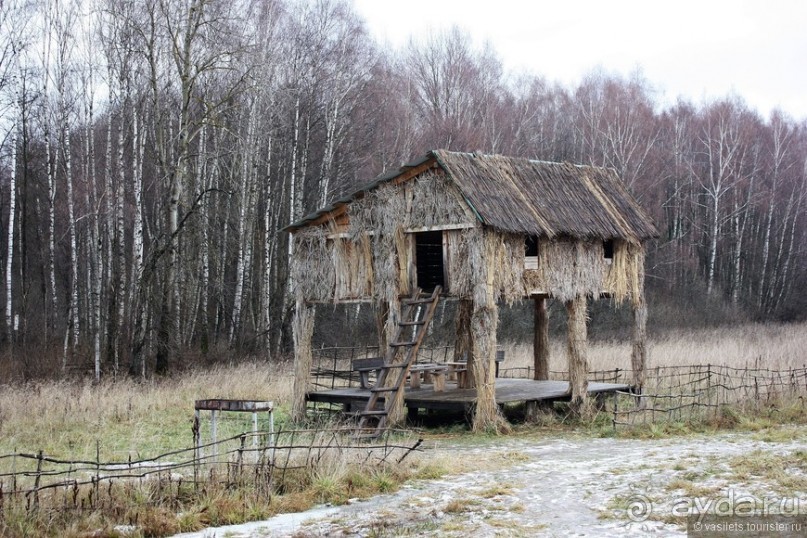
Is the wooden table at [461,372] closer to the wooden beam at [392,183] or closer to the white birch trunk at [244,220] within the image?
the wooden beam at [392,183]

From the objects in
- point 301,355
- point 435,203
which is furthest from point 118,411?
point 435,203

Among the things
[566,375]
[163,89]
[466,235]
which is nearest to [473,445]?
[466,235]

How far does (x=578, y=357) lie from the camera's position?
66.0 ft

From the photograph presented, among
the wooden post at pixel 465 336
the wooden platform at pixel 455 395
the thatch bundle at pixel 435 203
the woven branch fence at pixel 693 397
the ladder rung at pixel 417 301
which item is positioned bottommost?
the woven branch fence at pixel 693 397

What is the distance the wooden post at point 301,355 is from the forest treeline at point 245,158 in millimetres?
6125

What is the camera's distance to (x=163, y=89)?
29.0 meters

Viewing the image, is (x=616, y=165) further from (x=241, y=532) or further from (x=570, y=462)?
(x=241, y=532)

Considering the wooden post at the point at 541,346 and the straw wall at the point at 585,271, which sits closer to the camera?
the straw wall at the point at 585,271

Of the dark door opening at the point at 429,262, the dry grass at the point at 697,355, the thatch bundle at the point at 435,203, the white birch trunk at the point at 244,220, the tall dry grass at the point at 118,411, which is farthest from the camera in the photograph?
the white birch trunk at the point at 244,220

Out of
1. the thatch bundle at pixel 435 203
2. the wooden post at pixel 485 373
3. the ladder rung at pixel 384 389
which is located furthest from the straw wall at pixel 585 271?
the ladder rung at pixel 384 389

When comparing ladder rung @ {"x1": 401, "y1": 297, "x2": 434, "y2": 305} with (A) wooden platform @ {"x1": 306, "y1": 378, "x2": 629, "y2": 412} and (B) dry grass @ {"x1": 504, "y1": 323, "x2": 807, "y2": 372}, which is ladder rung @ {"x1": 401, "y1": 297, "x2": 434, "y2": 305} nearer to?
(A) wooden platform @ {"x1": 306, "y1": 378, "x2": 629, "y2": 412}

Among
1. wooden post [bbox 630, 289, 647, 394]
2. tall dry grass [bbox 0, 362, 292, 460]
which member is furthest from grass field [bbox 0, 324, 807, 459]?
wooden post [bbox 630, 289, 647, 394]

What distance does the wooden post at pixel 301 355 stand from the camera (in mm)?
20312

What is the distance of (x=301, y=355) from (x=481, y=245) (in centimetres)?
509
